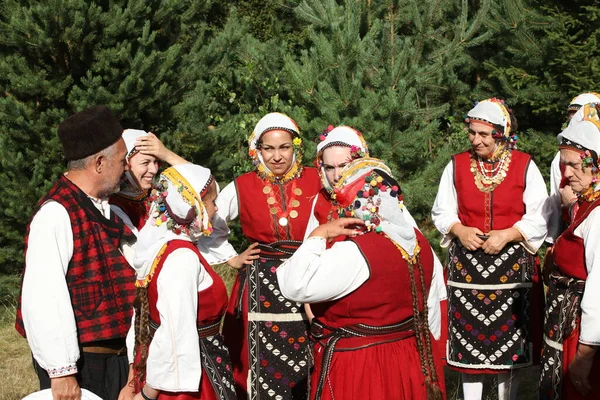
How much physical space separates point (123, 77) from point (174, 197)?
461 centimetres

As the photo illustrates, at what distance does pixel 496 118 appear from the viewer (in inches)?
209

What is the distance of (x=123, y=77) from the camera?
768 cm

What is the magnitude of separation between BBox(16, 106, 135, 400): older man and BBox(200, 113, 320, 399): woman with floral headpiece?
1.31m

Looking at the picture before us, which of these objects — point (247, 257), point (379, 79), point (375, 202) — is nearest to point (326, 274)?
point (375, 202)

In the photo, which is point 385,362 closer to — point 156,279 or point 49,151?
point 156,279

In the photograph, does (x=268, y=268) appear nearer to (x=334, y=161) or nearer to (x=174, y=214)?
(x=334, y=161)

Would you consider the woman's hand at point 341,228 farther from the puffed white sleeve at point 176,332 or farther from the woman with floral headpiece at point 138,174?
the woman with floral headpiece at point 138,174

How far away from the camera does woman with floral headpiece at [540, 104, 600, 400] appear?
11.4ft

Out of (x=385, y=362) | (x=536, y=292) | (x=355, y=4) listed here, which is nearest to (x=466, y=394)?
(x=536, y=292)

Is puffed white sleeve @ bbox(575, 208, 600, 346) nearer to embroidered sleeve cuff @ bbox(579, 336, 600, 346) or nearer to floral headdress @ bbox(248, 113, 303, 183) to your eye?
embroidered sleeve cuff @ bbox(579, 336, 600, 346)

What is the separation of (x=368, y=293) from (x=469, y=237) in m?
2.29

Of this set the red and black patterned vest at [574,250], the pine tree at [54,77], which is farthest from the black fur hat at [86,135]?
the pine tree at [54,77]

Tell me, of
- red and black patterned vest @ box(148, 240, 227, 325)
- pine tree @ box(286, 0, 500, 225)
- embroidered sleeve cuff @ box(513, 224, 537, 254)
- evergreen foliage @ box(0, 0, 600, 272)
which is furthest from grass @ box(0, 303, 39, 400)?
embroidered sleeve cuff @ box(513, 224, 537, 254)

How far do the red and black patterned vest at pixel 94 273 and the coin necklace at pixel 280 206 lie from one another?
4.73ft
